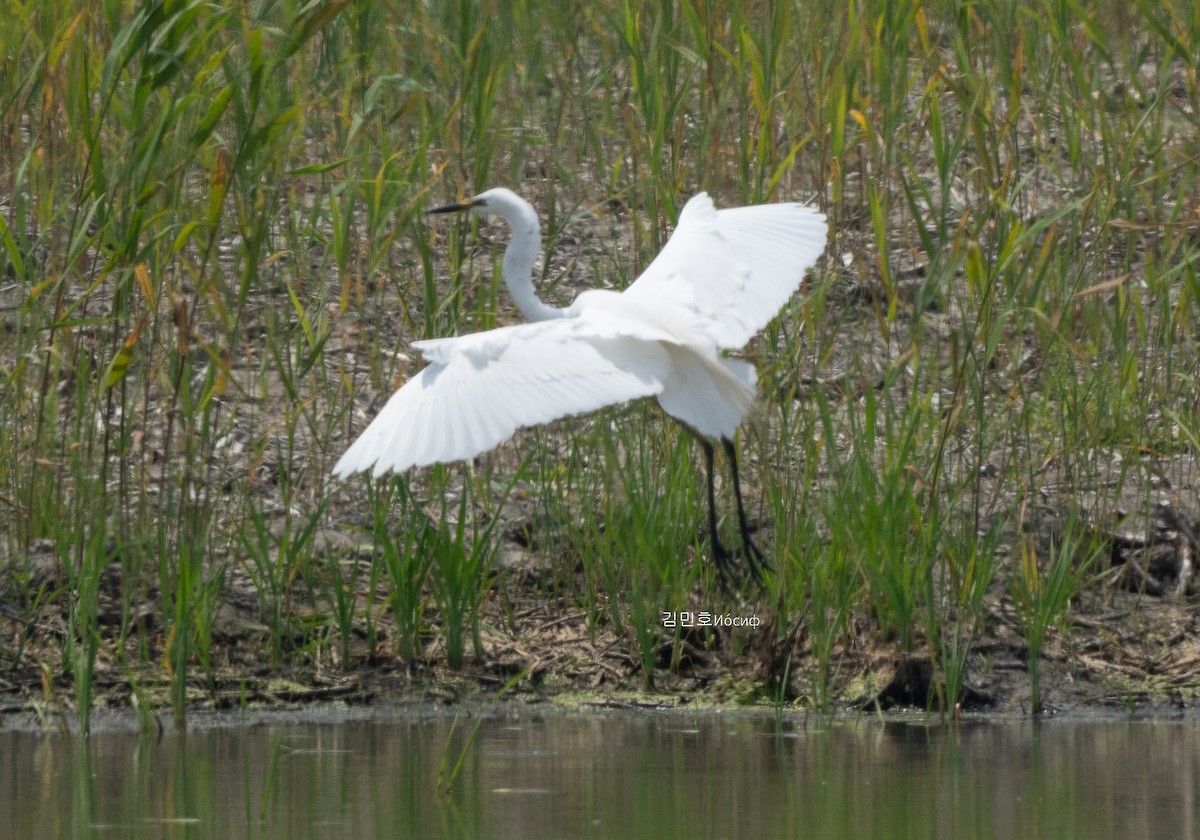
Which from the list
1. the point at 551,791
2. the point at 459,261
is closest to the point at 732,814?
the point at 551,791

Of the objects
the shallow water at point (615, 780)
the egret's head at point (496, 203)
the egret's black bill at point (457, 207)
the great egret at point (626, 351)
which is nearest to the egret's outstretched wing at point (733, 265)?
the great egret at point (626, 351)

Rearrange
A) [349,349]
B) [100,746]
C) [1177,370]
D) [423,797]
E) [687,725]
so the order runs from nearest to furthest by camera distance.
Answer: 1. [423,797]
2. [100,746]
3. [687,725]
4. [1177,370]
5. [349,349]

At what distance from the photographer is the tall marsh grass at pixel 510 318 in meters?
4.43

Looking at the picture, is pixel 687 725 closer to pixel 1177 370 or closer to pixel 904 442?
pixel 904 442

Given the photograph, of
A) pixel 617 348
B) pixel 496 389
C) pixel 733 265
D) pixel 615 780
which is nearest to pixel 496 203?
pixel 733 265

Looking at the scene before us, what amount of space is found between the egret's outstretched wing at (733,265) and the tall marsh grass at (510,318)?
0.26m

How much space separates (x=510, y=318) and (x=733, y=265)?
1278 mm

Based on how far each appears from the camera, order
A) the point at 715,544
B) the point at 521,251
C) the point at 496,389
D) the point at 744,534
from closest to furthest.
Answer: the point at 496,389 → the point at 715,544 → the point at 744,534 → the point at 521,251

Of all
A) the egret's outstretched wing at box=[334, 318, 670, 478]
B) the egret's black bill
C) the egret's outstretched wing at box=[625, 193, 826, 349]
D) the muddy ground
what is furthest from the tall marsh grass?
the egret's outstretched wing at box=[334, 318, 670, 478]

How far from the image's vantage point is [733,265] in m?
4.82

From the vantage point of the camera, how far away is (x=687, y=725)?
14.1 feet

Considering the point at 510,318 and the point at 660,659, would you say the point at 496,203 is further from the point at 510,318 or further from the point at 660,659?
the point at 660,659

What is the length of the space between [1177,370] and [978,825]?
101 inches

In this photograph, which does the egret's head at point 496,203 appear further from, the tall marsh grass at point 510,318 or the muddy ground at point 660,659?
the muddy ground at point 660,659
